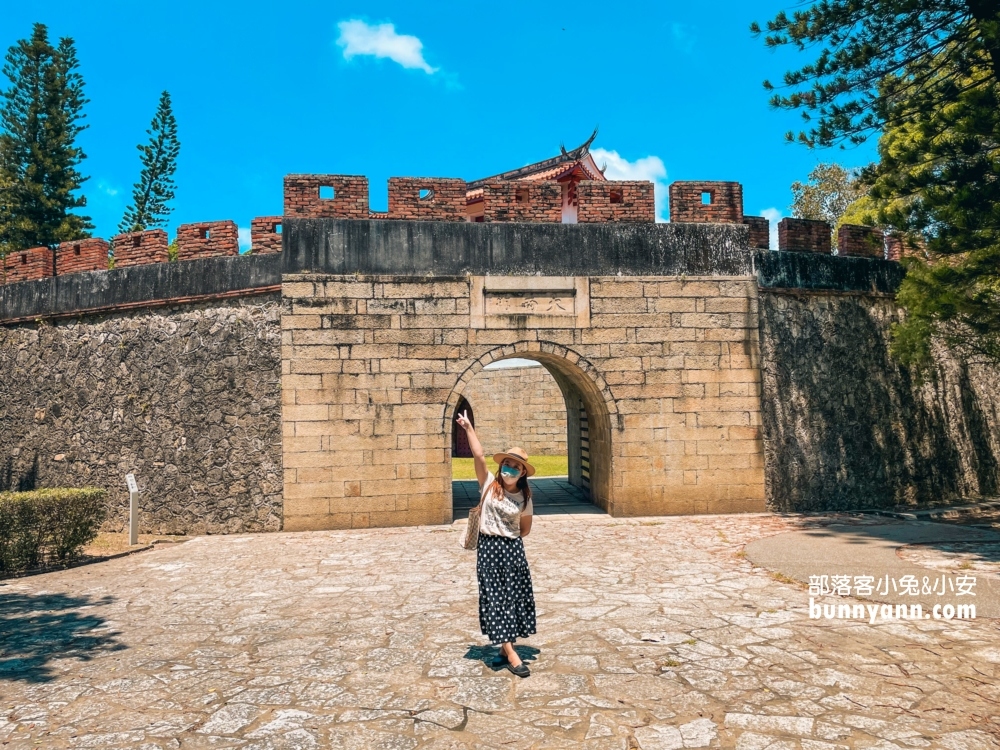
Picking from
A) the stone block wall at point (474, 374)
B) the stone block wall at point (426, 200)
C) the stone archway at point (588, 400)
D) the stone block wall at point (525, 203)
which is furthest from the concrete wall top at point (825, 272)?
the stone block wall at point (426, 200)

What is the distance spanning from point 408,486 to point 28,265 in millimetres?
7399

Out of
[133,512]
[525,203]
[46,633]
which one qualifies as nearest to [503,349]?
[525,203]

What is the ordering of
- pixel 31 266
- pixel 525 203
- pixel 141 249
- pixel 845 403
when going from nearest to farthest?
pixel 525 203 → pixel 141 249 → pixel 845 403 → pixel 31 266

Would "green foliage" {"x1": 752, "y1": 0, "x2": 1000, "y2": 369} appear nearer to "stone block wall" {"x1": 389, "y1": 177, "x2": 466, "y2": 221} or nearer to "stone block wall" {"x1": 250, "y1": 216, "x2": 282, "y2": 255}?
"stone block wall" {"x1": 389, "y1": 177, "x2": 466, "y2": 221}

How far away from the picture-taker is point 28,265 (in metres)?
11.1

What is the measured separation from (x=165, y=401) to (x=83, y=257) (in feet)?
9.72

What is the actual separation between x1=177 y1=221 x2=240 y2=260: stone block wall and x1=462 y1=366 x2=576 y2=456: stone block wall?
13.1 meters

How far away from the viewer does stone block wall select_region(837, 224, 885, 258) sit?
1116cm

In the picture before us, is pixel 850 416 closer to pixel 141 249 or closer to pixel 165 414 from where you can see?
pixel 165 414

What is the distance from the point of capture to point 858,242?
1123cm

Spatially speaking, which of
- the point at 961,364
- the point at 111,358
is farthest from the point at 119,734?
the point at 961,364

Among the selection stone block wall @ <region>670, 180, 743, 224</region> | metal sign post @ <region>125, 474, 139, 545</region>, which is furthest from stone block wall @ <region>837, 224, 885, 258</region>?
metal sign post @ <region>125, 474, 139, 545</region>

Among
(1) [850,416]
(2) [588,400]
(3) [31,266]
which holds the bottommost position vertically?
(1) [850,416]

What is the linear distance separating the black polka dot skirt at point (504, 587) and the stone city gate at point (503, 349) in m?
4.97
